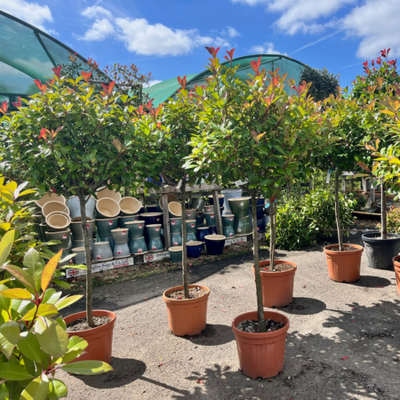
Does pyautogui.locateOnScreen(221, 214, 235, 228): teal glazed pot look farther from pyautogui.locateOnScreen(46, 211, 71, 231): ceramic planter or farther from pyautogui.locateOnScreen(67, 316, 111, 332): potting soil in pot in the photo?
pyautogui.locateOnScreen(67, 316, 111, 332): potting soil in pot

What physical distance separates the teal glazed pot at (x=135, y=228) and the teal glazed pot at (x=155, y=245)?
0.92 feet

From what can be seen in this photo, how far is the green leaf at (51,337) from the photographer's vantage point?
70cm

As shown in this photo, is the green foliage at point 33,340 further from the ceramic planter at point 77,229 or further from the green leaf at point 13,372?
the ceramic planter at point 77,229

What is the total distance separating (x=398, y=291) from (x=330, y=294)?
74cm

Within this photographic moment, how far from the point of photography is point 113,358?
2.69 meters

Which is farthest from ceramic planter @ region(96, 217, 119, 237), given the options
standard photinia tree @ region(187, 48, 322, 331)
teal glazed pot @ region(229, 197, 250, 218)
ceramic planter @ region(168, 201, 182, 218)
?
standard photinia tree @ region(187, 48, 322, 331)

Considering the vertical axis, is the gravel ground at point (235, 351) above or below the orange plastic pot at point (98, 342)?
below

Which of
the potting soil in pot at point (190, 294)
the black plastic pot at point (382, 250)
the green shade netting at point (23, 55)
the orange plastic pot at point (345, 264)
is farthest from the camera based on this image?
the green shade netting at point (23, 55)

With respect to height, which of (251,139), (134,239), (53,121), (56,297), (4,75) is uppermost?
(4,75)

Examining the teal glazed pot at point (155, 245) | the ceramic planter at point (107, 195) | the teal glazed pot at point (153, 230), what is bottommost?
the teal glazed pot at point (155, 245)

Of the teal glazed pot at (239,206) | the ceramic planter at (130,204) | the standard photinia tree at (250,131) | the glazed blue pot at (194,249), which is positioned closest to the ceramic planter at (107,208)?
the ceramic planter at (130,204)

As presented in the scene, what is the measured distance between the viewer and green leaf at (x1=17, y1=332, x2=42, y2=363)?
747 mm

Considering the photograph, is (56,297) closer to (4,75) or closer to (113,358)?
(113,358)

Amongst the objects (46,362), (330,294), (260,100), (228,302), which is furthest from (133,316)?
(46,362)
